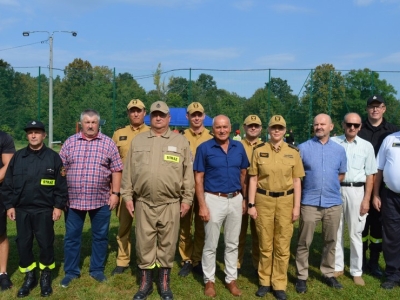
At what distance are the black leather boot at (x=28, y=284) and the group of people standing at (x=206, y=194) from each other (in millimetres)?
11

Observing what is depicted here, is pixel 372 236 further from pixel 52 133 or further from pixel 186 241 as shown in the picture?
pixel 52 133

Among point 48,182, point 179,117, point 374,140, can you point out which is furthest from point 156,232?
point 179,117

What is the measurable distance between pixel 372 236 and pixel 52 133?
1517 cm

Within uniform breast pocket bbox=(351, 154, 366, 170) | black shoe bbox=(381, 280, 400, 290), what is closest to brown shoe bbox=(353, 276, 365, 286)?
black shoe bbox=(381, 280, 400, 290)

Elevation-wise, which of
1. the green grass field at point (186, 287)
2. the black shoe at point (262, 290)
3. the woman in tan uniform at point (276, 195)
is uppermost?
the woman in tan uniform at point (276, 195)

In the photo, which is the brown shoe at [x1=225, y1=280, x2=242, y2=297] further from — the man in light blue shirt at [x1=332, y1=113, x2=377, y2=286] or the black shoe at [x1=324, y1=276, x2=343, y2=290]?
the man in light blue shirt at [x1=332, y1=113, x2=377, y2=286]

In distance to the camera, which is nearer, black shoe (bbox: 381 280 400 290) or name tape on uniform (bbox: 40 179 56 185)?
name tape on uniform (bbox: 40 179 56 185)

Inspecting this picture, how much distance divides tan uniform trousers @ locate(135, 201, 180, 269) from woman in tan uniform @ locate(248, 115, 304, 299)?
0.90 m

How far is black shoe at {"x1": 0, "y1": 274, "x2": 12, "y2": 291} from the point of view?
442 cm

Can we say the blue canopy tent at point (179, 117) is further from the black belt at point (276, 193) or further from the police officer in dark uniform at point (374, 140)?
the black belt at point (276, 193)

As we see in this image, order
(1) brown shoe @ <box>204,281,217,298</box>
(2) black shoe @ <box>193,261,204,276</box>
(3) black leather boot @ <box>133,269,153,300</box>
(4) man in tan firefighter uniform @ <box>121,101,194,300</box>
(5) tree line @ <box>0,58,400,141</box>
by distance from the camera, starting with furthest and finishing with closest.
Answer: (5) tree line @ <box>0,58,400,141</box> → (2) black shoe @ <box>193,261,204,276</box> → (1) brown shoe @ <box>204,281,217,298</box> → (3) black leather boot @ <box>133,269,153,300</box> → (4) man in tan firefighter uniform @ <box>121,101,194,300</box>

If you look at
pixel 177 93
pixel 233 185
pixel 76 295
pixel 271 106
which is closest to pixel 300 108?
pixel 271 106

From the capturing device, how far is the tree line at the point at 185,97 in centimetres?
1495

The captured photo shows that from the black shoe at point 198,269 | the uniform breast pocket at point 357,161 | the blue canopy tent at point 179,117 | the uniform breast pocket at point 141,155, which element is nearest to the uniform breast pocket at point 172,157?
the uniform breast pocket at point 141,155
